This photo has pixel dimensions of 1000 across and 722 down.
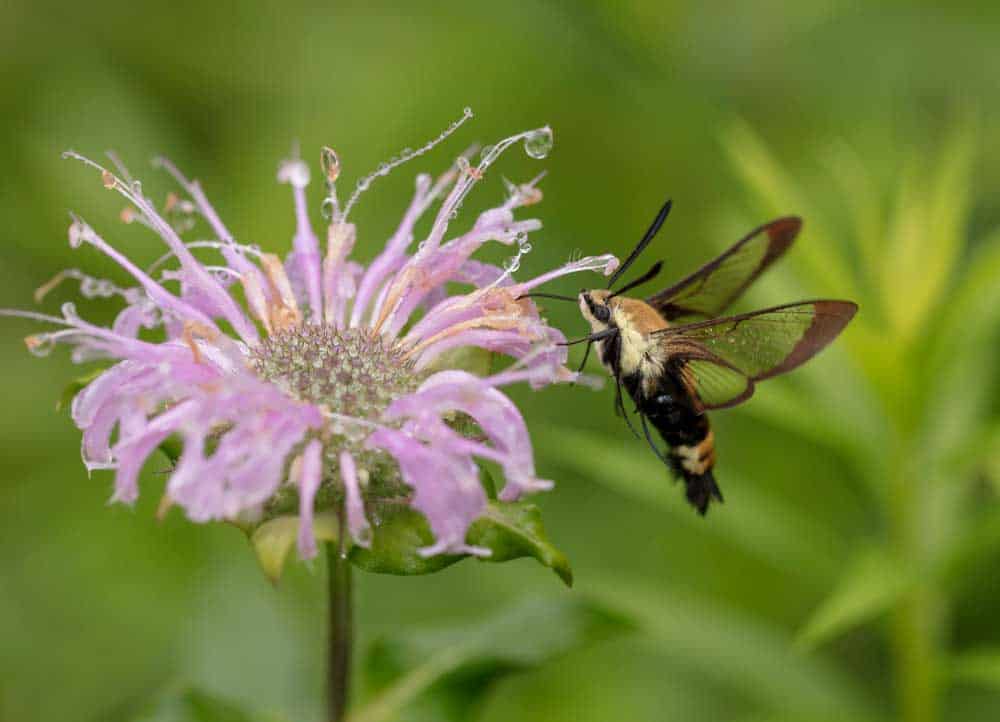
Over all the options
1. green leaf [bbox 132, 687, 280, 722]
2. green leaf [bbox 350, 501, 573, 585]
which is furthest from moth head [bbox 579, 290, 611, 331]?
green leaf [bbox 132, 687, 280, 722]

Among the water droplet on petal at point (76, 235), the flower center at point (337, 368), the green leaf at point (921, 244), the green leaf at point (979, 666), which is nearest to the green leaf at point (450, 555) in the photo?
the flower center at point (337, 368)

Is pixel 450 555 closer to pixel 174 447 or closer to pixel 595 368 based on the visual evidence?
pixel 174 447

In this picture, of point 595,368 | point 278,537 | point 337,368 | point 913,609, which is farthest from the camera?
→ point 595,368

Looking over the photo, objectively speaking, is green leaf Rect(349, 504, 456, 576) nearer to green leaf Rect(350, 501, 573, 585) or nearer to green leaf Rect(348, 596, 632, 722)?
green leaf Rect(350, 501, 573, 585)

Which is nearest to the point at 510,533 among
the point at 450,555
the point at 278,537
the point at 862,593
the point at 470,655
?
the point at 450,555

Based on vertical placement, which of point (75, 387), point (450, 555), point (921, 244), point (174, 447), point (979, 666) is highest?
point (921, 244)
